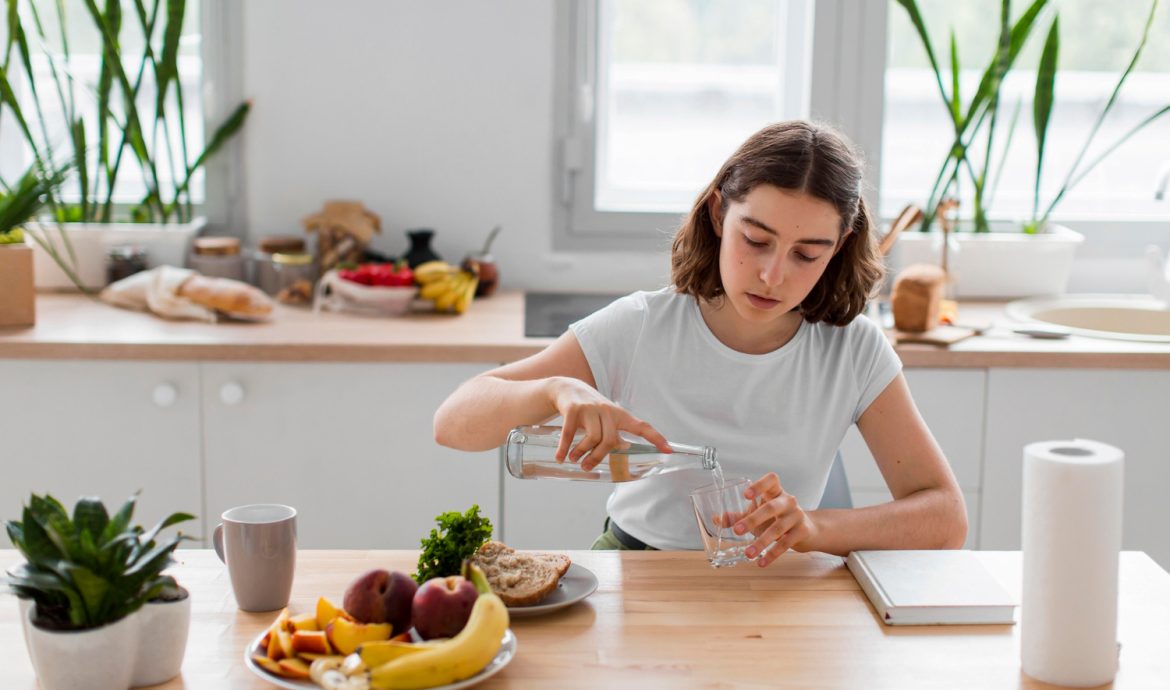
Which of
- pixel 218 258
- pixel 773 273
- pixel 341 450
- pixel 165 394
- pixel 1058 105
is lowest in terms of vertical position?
pixel 341 450

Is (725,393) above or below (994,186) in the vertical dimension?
below

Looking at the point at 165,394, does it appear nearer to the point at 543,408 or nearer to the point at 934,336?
the point at 543,408

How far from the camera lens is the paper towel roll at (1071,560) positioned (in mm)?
1065

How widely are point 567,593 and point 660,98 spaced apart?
193 cm

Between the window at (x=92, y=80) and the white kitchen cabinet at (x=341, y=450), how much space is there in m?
0.78

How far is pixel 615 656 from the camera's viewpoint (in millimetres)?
1158

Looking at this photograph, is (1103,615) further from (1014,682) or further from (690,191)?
(690,191)

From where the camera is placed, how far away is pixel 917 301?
2438 mm

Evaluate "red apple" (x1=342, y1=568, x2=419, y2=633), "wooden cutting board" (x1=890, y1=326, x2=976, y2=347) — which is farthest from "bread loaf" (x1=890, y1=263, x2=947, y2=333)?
"red apple" (x1=342, y1=568, x2=419, y2=633)

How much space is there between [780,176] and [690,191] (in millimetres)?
1523

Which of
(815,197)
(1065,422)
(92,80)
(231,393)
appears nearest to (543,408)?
(815,197)

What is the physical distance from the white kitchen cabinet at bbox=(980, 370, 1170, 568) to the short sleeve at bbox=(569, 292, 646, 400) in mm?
960

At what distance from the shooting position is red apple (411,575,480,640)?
3.67 feet

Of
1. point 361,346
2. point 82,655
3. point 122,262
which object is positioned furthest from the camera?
point 122,262
